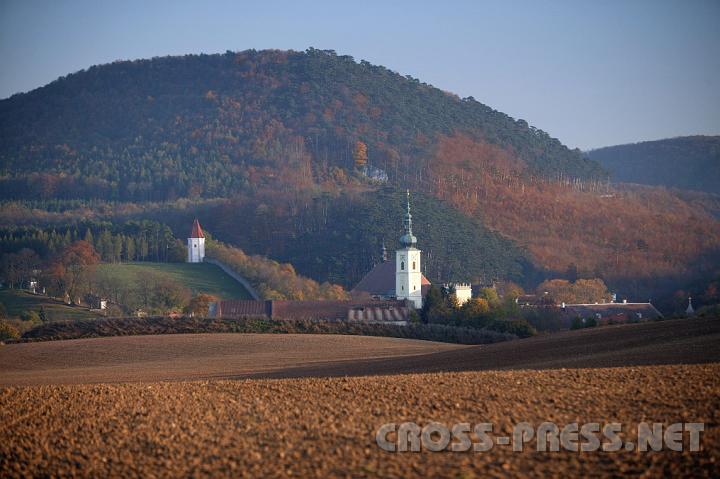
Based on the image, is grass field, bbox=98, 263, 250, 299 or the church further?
grass field, bbox=98, 263, 250, 299

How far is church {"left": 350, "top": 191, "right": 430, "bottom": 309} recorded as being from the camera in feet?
329

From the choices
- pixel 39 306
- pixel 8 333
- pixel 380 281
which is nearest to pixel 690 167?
pixel 380 281

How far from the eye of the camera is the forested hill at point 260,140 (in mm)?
162750

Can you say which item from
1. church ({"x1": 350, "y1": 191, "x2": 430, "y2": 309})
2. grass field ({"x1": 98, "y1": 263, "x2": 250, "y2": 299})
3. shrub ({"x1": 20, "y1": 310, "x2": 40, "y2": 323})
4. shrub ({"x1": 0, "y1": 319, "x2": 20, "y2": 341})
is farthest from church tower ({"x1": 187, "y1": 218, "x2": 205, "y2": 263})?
shrub ({"x1": 0, "y1": 319, "x2": 20, "y2": 341})

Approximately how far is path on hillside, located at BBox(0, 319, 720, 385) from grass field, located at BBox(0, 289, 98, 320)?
2766cm

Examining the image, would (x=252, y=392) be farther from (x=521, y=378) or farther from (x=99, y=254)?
(x=99, y=254)

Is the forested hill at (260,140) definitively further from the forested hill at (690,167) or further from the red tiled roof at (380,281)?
the red tiled roof at (380,281)

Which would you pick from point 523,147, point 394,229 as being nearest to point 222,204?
point 394,229

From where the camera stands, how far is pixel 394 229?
12519 cm

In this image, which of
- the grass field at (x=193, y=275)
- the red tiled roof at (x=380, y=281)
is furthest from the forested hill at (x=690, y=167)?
the grass field at (x=193, y=275)

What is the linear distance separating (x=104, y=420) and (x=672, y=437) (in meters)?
10.3

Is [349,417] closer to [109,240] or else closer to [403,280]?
[403,280]

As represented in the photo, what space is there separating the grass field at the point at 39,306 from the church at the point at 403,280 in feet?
91.3

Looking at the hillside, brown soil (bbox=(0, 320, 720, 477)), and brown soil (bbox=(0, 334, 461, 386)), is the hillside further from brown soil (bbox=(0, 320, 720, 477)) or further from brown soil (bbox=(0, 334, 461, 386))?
brown soil (bbox=(0, 320, 720, 477))
